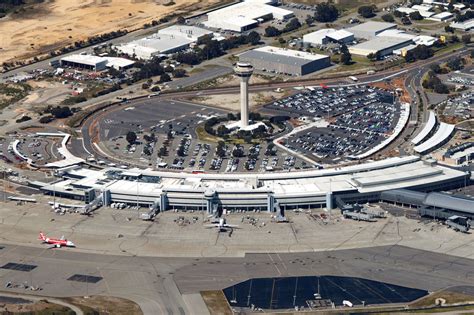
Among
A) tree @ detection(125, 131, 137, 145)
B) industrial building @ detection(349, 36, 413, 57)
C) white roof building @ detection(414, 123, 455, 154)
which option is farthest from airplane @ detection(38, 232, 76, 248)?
industrial building @ detection(349, 36, 413, 57)

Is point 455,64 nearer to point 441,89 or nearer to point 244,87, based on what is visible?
point 441,89

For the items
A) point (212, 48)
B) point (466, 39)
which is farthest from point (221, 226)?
point (466, 39)

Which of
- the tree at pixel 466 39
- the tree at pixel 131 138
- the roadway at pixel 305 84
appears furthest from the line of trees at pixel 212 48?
the tree at pixel 131 138

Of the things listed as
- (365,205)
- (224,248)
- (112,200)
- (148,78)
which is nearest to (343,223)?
(365,205)

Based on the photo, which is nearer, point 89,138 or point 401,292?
point 401,292

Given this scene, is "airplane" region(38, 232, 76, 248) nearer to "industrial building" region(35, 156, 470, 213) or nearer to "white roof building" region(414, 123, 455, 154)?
"industrial building" region(35, 156, 470, 213)

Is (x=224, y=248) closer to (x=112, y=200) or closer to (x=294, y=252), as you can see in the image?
(x=294, y=252)
